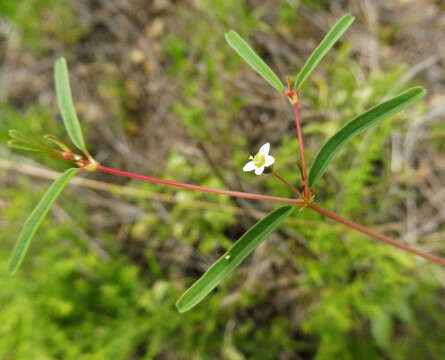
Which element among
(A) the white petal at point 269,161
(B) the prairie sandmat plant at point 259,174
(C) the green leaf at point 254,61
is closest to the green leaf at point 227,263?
(B) the prairie sandmat plant at point 259,174

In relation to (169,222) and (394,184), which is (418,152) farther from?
(169,222)

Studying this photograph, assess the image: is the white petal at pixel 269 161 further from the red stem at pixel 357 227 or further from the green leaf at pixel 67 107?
the green leaf at pixel 67 107

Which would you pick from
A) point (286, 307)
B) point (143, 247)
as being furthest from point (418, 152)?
point (143, 247)

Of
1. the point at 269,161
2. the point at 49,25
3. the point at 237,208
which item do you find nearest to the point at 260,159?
the point at 269,161

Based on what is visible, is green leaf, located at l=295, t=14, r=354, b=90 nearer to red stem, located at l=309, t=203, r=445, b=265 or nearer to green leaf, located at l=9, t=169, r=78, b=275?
red stem, located at l=309, t=203, r=445, b=265

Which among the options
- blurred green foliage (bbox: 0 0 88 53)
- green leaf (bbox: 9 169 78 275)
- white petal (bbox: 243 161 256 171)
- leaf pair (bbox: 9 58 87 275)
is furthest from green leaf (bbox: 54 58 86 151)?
blurred green foliage (bbox: 0 0 88 53)

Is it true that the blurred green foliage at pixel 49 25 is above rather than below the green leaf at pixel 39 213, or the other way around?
above

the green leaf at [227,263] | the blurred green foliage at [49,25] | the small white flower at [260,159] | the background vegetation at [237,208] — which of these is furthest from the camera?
the blurred green foliage at [49,25]
